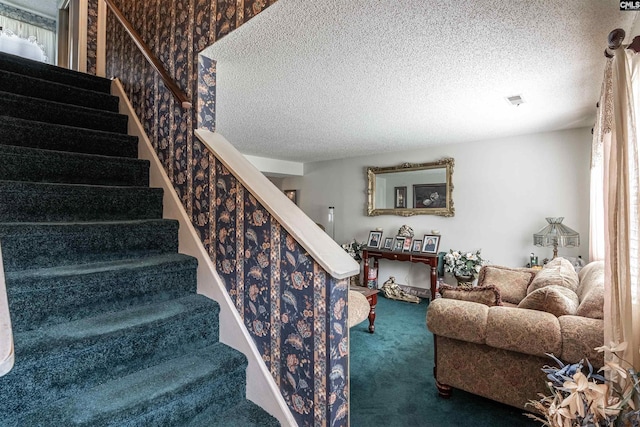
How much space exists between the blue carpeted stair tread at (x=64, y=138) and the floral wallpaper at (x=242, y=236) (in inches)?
9.3

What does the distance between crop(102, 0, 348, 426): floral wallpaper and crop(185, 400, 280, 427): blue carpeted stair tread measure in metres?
0.12

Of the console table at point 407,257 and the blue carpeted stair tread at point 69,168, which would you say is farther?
the console table at point 407,257

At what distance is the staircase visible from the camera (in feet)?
3.66

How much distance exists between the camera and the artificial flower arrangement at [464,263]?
13.4ft

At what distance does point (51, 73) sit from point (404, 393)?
11.5ft

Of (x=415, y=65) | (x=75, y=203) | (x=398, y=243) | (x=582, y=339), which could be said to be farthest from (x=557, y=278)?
(x=75, y=203)

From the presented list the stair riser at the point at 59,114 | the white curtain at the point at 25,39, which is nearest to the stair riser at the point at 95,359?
the stair riser at the point at 59,114

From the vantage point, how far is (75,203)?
1.71 meters

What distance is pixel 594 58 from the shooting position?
1920 millimetres

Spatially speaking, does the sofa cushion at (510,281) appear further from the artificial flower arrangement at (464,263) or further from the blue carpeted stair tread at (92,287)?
the blue carpeted stair tread at (92,287)

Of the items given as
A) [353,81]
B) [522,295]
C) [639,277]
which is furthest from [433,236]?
[639,277]

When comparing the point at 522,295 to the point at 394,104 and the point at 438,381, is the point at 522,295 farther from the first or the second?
the point at 394,104

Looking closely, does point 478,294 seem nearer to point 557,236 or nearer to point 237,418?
point 237,418

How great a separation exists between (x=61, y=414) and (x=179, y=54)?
1.92 metres
